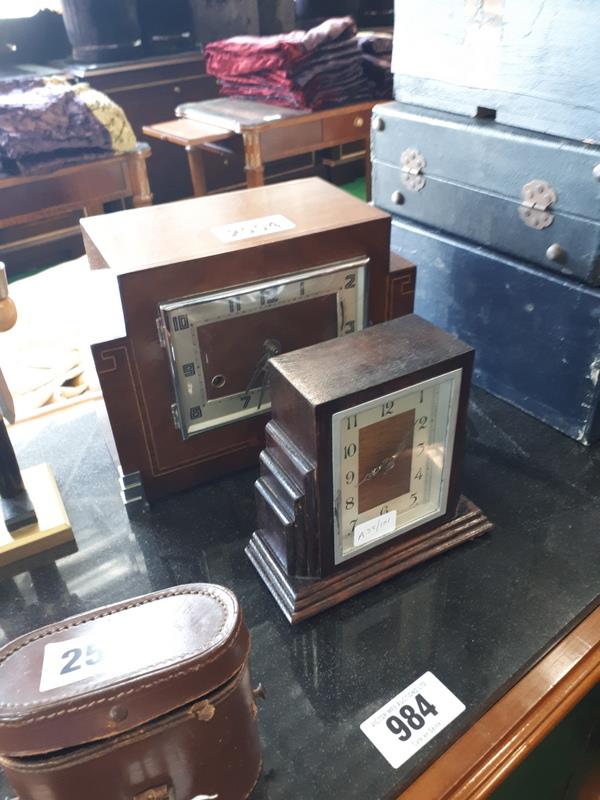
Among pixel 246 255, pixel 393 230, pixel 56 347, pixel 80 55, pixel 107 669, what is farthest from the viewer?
pixel 80 55

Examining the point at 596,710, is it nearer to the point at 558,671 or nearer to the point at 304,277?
the point at 558,671

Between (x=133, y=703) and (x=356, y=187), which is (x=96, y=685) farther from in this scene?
(x=356, y=187)

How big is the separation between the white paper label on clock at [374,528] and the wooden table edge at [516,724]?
0.58 ft

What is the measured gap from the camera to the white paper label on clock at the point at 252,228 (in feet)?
2.41

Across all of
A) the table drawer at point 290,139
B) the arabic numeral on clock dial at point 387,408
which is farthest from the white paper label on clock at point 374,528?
the table drawer at point 290,139

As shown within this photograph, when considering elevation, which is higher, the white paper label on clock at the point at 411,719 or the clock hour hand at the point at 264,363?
the clock hour hand at the point at 264,363

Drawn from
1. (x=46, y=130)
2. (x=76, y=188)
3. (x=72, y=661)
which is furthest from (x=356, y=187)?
(x=72, y=661)

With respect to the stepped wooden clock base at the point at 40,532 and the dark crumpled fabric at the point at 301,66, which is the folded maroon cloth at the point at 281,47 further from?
the stepped wooden clock base at the point at 40,532

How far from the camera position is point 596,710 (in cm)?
78

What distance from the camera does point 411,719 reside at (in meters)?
0.57

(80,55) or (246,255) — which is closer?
(246,255)

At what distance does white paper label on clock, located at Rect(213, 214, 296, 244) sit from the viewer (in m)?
0.73

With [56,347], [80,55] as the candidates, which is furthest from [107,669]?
[80,55]

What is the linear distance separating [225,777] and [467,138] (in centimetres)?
76
